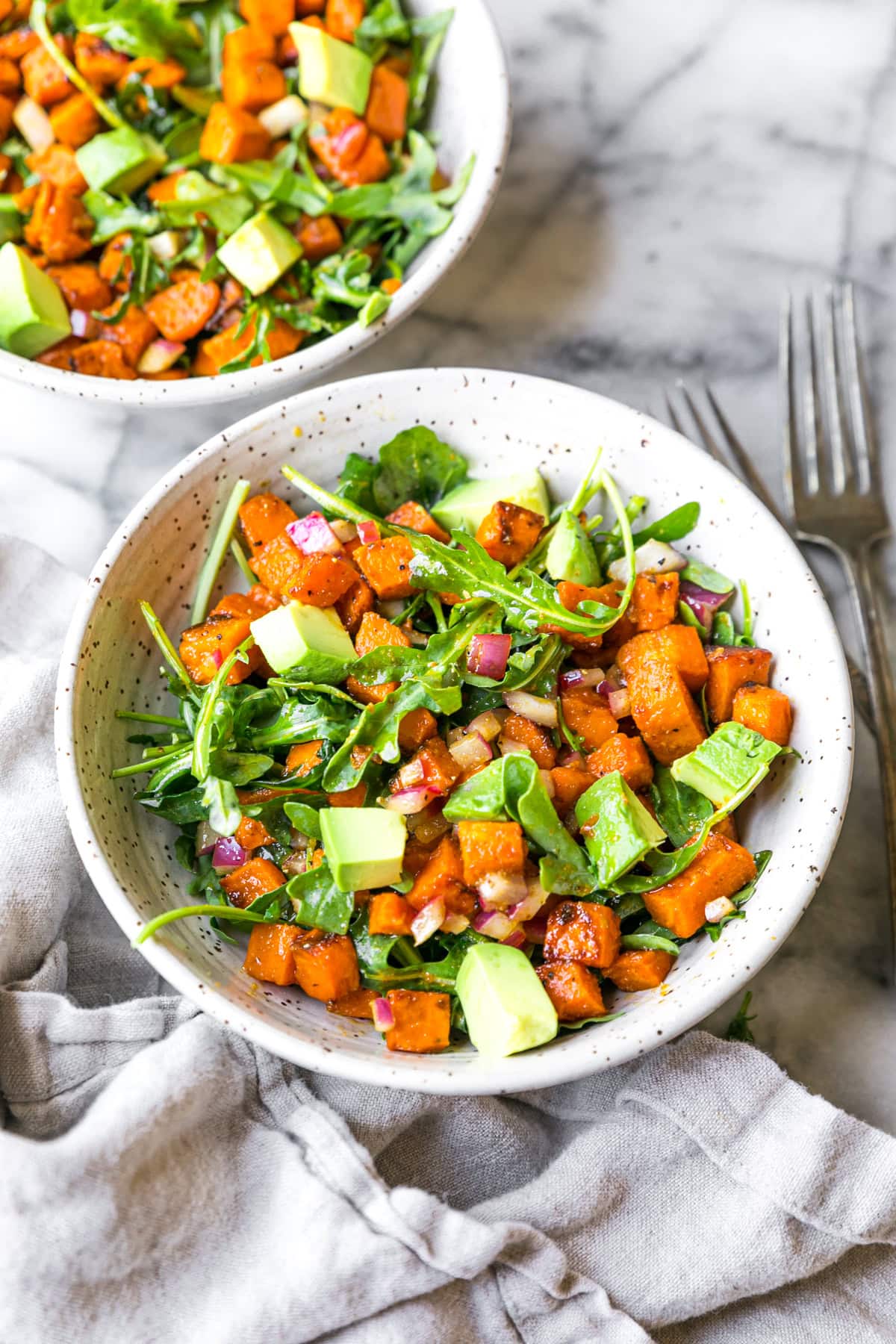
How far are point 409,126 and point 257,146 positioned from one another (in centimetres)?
39

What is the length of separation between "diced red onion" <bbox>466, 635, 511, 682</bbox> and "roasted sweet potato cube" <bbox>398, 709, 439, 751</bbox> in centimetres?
12

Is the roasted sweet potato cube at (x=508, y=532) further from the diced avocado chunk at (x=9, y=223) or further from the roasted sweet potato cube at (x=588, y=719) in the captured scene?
the diced avocado chunk at (x=9, y=223)

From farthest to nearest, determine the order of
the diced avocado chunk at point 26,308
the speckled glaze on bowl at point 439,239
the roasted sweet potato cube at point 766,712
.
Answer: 1. the diced avocado chunk at point 26,308
2. the speckled glaze on bowl at point 439,239
3. the roasted sweet potato cube at point 766,712

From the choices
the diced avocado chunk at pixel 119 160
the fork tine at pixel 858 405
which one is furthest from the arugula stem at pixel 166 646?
the fork tine at pixel 858 405

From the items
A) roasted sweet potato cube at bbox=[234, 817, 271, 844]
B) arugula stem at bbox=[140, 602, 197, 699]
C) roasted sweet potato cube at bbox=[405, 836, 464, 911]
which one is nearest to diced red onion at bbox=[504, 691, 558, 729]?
roasted sweet potato cube at bbox=[405, 836, 464, 911]

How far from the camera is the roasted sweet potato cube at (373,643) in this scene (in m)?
2.25

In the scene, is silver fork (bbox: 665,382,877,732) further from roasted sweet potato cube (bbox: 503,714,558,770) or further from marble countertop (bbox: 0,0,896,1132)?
roasted sweet potato cube (bbox: 503,714,558,770)

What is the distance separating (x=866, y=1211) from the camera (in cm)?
235

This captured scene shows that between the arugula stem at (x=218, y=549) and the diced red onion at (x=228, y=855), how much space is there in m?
0.47

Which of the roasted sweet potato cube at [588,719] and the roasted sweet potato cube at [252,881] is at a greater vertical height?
the roasted sweet potato cube at [588,719]

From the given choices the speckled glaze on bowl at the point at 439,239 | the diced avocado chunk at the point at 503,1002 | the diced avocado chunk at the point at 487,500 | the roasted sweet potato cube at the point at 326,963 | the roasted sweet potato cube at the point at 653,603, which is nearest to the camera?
the diced avocado chunk at the point at 503,1002

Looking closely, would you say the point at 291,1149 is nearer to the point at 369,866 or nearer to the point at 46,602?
the point at 369,866

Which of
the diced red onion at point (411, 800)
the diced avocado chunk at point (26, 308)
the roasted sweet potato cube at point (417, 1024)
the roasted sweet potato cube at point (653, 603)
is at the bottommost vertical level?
the roasted sweet potato cube at point (417, 1024)

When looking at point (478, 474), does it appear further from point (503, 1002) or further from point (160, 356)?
point (503, 1002)
